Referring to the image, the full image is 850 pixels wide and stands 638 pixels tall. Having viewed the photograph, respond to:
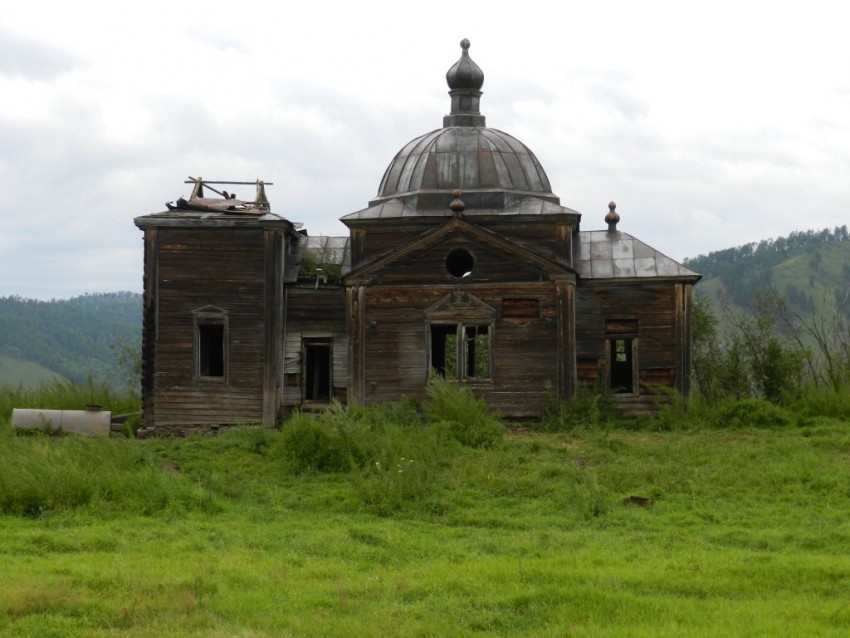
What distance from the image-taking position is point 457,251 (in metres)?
23.2

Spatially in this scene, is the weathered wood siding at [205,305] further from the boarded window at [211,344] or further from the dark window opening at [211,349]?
the dark window opening at [211,349]

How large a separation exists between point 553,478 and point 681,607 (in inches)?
256

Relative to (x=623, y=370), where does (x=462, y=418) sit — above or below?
below

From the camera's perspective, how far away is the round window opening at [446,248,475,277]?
23172 mm

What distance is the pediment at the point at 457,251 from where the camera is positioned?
2277 centimetres

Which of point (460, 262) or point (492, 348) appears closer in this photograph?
point (492, 348)

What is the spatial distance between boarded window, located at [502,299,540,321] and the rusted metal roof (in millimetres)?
1205

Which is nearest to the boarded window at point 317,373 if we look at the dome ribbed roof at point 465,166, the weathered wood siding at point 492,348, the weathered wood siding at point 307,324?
the weathered wood siding at point 307,324

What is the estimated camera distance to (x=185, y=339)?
23375 millimetres

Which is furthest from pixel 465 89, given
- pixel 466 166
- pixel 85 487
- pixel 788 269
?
pixel 788 269

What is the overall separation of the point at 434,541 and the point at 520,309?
10946mm

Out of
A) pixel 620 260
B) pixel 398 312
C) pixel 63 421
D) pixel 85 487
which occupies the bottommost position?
pixel 85 487

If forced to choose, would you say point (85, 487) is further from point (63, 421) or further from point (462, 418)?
point (63, 421)

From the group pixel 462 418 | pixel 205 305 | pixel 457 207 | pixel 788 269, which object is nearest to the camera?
pixel 462 418
